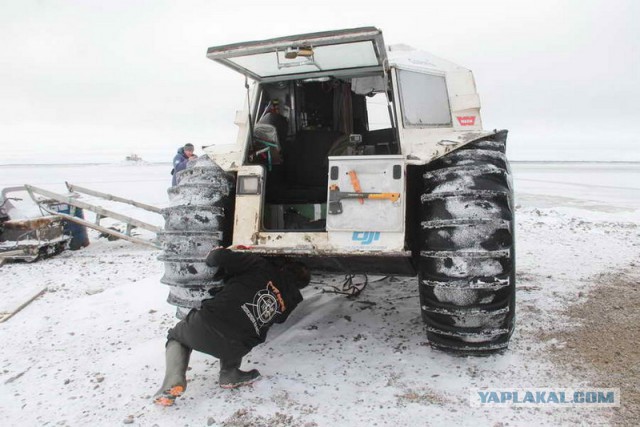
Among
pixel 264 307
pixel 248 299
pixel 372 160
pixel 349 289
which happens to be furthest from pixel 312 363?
pixel 349 289

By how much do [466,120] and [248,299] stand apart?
2.34 metres

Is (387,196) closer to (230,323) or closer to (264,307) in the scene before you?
(264,307)

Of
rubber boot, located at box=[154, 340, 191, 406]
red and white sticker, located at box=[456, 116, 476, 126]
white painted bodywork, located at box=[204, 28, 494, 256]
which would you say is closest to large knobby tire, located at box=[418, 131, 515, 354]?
white painted bodywork, located at box=[204, 28, 494, 256]

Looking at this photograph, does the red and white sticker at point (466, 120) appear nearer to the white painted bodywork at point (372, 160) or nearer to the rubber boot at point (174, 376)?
the white painted bodywork at point (372, 160)

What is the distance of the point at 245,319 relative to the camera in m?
3.03

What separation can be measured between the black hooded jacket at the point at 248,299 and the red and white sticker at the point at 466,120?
195 centimetres

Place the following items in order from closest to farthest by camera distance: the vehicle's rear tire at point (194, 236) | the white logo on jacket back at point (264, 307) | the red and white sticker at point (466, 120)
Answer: the white logo on jacket back at point (264, 307) < the vehicle's rear tire at point (194, 236) < the red and white sticker at point (466, 120)

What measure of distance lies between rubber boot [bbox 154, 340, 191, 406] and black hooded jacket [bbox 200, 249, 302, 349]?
256 mm

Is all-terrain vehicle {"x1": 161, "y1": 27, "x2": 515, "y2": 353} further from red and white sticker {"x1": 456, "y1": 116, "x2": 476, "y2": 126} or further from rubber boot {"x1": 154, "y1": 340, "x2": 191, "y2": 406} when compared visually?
rubber boot {"x1": 154, "y1": 340, "x2": 191, "y2": 406}

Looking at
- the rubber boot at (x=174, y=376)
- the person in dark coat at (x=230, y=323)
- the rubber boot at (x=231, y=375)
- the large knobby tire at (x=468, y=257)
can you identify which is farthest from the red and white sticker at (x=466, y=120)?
the rubber boot at (x=174, y=376)

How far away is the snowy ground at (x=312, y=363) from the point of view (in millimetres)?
2795

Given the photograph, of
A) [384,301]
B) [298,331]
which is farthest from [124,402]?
[384,301]

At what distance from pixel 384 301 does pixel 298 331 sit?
1.12m

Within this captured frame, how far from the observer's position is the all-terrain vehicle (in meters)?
3.05
